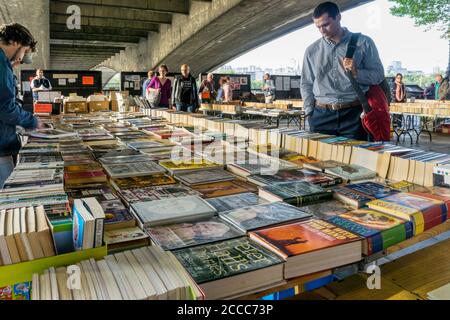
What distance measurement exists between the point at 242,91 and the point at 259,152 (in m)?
13.2

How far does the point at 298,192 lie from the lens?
161cm

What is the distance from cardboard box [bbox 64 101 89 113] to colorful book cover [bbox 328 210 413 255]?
6342 millimetres

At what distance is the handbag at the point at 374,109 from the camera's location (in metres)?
2.70

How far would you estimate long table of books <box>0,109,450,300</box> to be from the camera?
3.06ft

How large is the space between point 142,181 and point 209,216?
23.1 inches

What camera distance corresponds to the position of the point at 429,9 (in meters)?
16.2

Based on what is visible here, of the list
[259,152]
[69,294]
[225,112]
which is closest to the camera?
[69,294]

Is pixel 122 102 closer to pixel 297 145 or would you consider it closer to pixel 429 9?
pixel 297 145

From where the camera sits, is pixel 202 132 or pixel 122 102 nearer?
pixel 202 132

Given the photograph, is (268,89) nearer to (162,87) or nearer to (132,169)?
(162,87)

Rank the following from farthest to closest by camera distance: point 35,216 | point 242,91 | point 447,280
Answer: point 242,91 < point 447,280 < point 35,216

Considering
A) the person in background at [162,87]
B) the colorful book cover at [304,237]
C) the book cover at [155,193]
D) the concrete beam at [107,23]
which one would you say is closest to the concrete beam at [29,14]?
the concrete beam at [107,23]

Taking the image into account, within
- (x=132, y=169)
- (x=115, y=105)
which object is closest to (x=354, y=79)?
(x=132, y=169)
